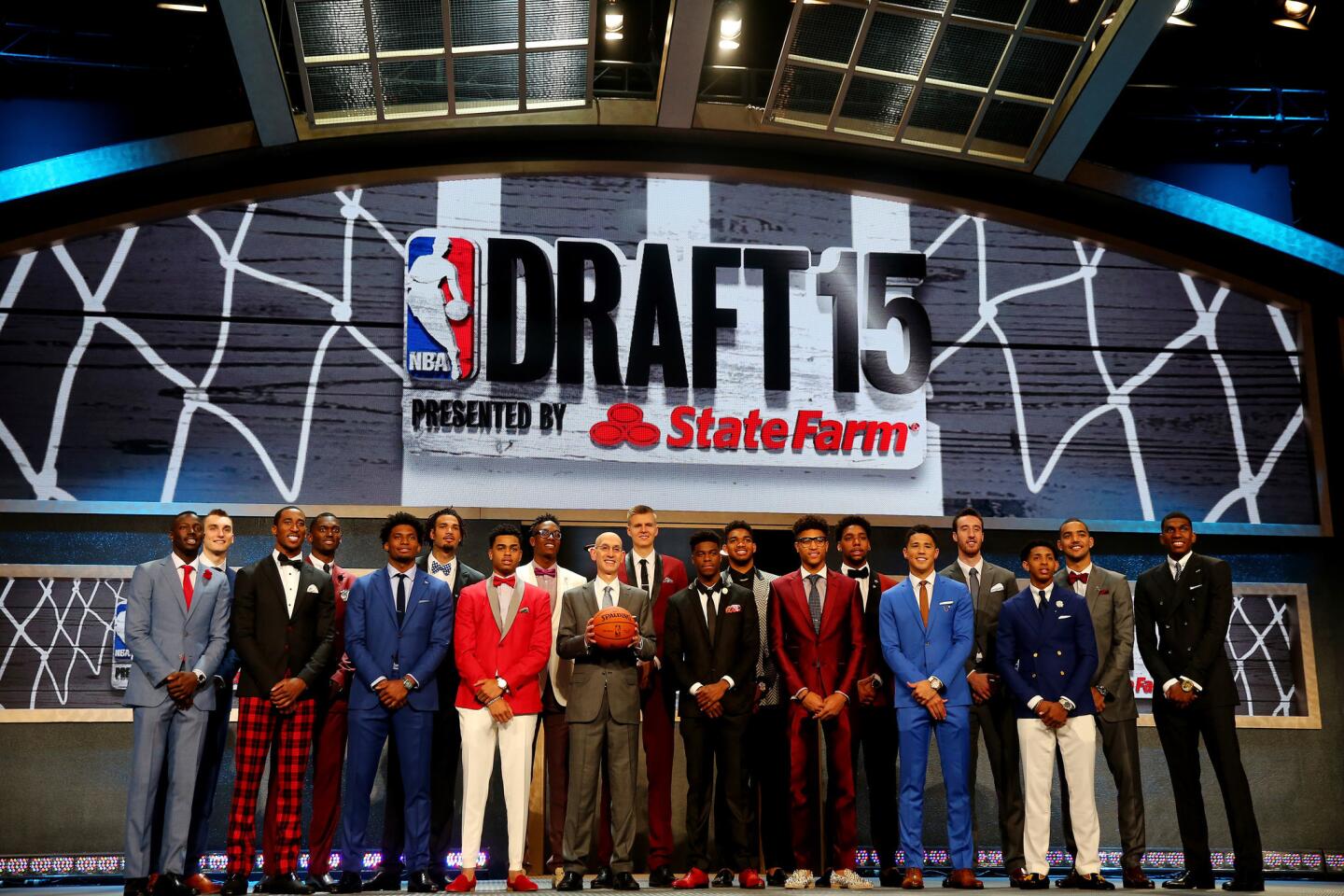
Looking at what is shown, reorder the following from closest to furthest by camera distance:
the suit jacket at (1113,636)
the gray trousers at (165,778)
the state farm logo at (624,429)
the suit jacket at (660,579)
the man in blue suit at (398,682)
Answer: the gray trousers at (165,778) < the man in blue suit at (398,682) < the suit jacket at (1113,636) < the suit jacket at (660,579) < the state farm logo at (624,429)

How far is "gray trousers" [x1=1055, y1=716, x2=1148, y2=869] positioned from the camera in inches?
288

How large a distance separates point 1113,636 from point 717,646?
239 cm

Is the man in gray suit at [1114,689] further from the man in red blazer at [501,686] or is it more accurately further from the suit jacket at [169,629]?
the suit jacket at [169,629]

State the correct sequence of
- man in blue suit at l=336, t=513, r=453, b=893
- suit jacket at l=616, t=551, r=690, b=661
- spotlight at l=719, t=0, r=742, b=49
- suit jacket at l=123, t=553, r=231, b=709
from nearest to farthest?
suit jacket at l=123, t=553, r=231, b=709, man in blue suit at l=336, t=513, r=453, b=893, suit jacket at l=616, t=551, r=690, b=661, spotlight at l=719, t=0, r=742, b=49

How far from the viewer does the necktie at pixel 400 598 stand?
7.14 m

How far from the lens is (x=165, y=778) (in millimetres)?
6891

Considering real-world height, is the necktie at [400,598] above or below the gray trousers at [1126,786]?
above

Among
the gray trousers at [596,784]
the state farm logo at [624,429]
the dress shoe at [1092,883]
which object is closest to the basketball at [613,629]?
the gray trousers at [596,784]

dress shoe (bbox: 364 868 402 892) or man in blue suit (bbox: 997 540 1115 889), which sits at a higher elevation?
man in blue suit (bbox: 997 540 1115 889)

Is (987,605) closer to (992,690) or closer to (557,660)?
(992,690)

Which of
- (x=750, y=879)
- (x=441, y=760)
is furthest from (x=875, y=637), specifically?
(x=441, y=760)

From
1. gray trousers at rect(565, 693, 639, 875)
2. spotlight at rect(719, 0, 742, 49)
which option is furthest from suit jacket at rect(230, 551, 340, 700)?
spotlight at rect(719, 0, 742, 49)

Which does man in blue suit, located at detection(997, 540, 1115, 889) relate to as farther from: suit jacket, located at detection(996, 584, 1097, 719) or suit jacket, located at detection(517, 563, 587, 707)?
suit jacket, located at detection(517, 563, 587, 707)

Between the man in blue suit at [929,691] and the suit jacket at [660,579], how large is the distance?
47.5 inches
